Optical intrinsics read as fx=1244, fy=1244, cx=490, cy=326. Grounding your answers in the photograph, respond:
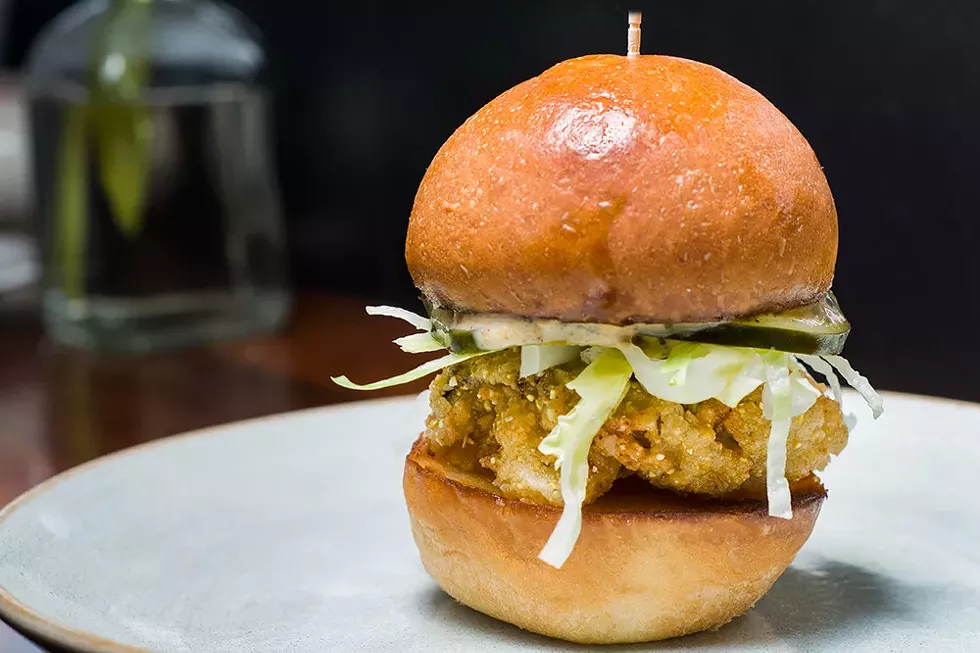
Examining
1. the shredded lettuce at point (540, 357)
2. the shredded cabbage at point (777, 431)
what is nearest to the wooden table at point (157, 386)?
the shredded lettuce at point (540, 357)

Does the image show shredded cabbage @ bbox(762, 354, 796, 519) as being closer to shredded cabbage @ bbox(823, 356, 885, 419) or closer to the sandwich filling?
the sandwich filling

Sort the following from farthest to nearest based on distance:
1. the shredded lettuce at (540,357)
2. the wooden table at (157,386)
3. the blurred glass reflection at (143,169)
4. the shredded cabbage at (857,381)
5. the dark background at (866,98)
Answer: the blurred glass reflection at (143,169) → the dark background at (866,98) → the wooden table at (157,386) → the shredded cabbage at (857,381) → the shredded lettuce at (540,357)

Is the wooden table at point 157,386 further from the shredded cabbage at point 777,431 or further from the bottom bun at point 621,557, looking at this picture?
the shredded cabbage at point 777,431

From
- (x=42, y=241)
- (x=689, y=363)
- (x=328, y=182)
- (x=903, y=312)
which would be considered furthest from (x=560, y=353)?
(x=328, y=182)

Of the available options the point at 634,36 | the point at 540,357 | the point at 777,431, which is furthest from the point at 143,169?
the point at 777,431

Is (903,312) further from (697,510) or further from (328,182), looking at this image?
(328,182)

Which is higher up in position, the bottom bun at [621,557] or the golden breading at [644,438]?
the golden breading at [644,438]

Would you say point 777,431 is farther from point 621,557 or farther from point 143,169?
point 143,169
